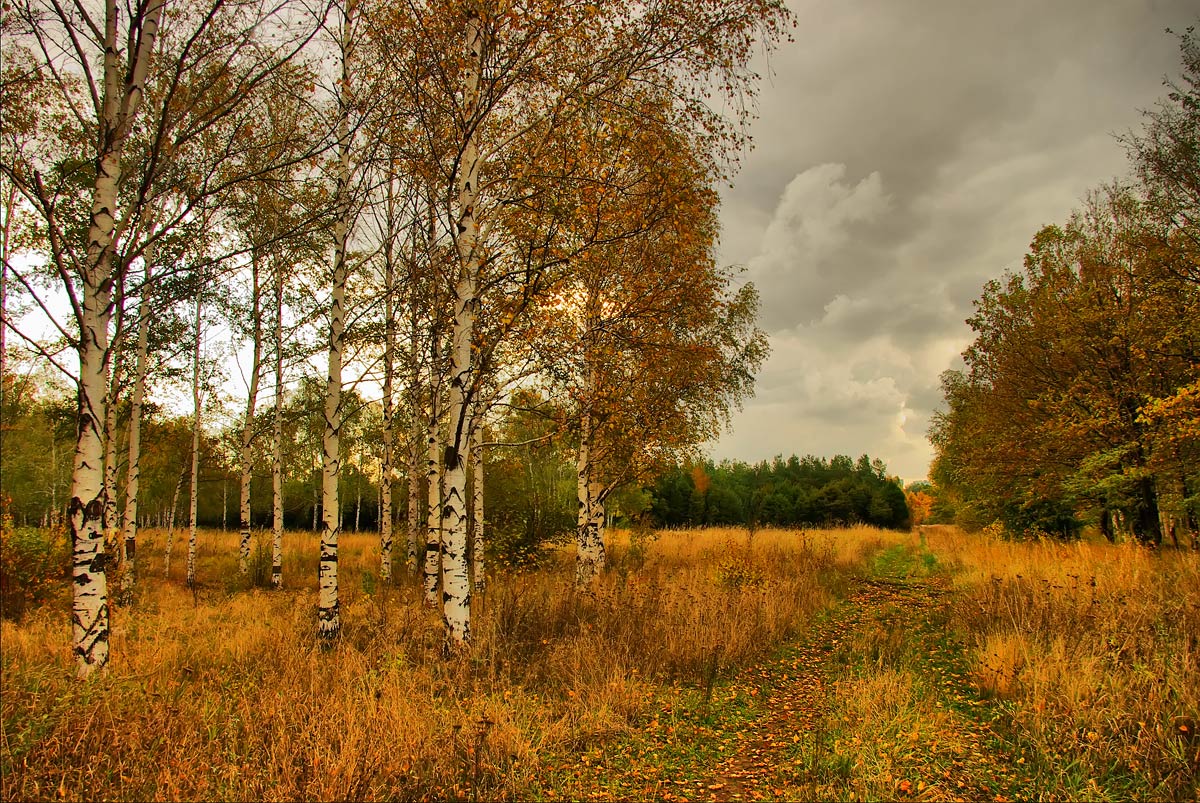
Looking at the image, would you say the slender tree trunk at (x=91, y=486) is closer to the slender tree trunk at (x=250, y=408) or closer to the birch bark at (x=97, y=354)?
the birch bark at (x=97, y=354)

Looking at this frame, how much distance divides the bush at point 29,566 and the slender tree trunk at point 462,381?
26.5 feet

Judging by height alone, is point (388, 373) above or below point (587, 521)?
above

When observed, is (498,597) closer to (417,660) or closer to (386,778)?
(417,660)

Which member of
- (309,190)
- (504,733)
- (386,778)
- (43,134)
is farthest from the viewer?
(309,190)

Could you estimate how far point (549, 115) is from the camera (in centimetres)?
669

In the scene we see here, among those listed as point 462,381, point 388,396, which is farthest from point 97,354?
point 388,396

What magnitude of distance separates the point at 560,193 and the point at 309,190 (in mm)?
6873

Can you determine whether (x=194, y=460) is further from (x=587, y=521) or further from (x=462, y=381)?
(x=462, y=381)

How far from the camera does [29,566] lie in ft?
31.5

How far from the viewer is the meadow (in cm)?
382

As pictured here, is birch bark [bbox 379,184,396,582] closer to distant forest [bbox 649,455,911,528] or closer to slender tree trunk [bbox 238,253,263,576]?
slender tree trunk [bbox 238,253,263,576]

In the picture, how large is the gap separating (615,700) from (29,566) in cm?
1113

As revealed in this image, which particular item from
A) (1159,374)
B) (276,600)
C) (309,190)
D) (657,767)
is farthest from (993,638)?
(309,190)

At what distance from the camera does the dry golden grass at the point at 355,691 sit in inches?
144
